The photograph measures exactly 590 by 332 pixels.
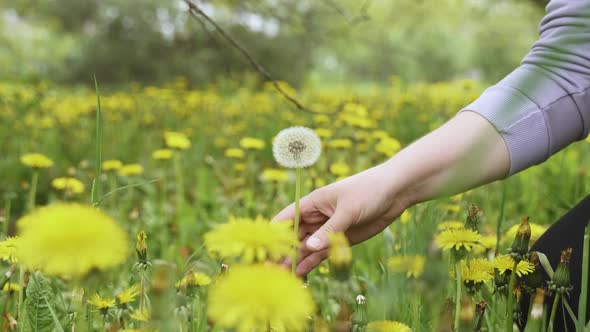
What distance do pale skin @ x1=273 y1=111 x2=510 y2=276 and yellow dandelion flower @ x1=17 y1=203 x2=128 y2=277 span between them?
1.58 ft

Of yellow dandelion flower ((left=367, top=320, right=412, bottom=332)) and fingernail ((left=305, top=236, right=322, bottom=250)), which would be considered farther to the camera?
fingernail ((left=305, top=236, right=322, bottom=250))

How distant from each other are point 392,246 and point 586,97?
0.50 meters

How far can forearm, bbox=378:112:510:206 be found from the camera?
36.7 inches

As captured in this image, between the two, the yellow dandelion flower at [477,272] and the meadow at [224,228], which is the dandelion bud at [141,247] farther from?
the yellow dandelion flower at [477,272]

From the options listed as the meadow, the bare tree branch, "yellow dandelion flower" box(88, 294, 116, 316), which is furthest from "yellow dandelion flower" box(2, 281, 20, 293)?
the bare tree branch

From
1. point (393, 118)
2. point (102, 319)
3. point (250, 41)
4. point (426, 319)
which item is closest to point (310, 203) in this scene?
point (426, 319)

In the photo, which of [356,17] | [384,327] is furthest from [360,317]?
[356,17]

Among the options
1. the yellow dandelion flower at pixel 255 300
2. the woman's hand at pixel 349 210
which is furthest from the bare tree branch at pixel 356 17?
the yellow dandelion flower at pixel 255 300

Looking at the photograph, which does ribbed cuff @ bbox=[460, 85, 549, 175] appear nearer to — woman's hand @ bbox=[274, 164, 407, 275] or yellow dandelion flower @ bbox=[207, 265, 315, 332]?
woman's hand @ bbox=[274, 164, 407, 275]

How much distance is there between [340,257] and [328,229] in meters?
0.34

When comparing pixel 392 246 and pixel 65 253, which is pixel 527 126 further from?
pixel 65 253

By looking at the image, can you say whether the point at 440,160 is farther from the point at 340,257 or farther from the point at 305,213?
the point at 340,257

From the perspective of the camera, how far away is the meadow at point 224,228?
420 millimetres

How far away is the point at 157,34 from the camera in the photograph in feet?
24.4
